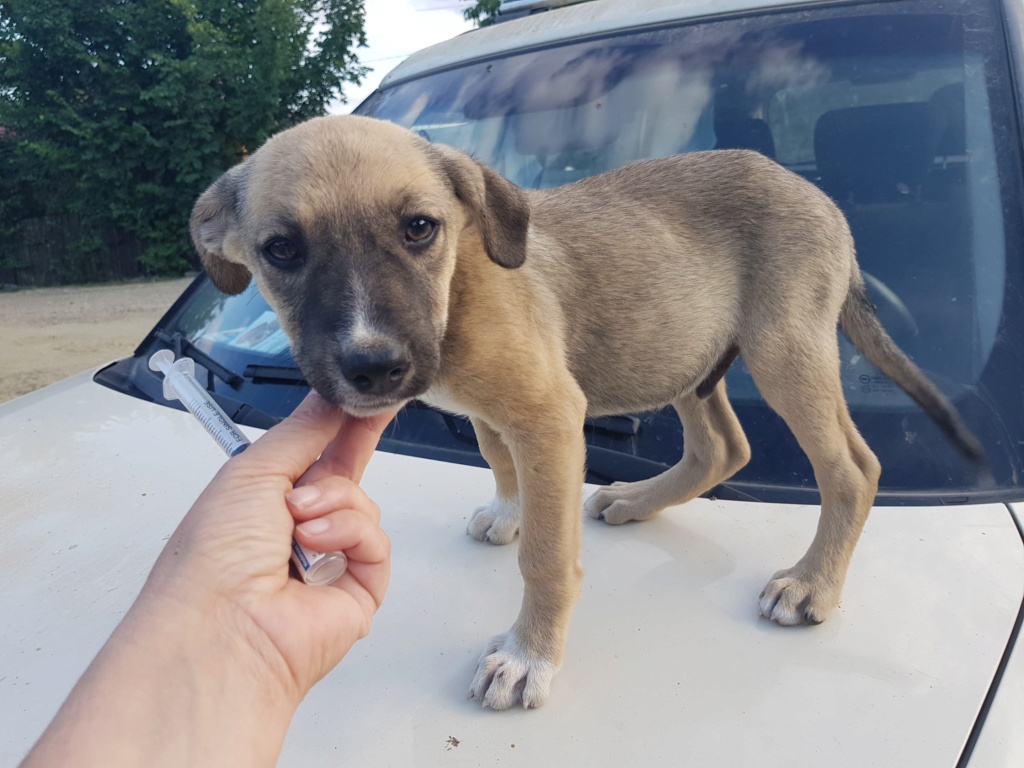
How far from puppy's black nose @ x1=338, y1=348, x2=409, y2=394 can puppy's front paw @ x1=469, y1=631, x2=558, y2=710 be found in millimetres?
580

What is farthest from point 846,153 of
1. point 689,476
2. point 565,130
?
point 689,476

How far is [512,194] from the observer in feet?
6.67

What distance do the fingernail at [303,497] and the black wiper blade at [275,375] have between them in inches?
44.9

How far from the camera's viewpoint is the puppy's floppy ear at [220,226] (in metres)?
2.05

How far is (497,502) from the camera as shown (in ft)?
6.81

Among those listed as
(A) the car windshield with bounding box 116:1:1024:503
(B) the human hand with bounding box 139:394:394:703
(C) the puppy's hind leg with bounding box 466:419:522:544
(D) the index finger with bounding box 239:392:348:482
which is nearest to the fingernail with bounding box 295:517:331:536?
(B) the human hand with bounding box 139:394:394:703

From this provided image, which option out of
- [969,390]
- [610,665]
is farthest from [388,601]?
[969,390]

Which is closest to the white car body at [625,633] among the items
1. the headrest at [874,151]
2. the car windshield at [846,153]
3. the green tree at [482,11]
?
the car windshield at [846,153]

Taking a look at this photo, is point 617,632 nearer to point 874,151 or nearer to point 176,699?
point 176,699

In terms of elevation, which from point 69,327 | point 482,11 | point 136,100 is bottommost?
point 69,327

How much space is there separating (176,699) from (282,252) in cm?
103

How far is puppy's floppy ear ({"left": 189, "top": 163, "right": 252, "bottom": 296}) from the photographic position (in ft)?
6.73

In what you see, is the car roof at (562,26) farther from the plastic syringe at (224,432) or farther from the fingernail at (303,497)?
the fingernail at (303,497)

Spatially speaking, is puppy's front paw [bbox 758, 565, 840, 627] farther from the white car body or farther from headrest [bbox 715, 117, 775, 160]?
headrest [bbox 715, 117, 775, 160]
